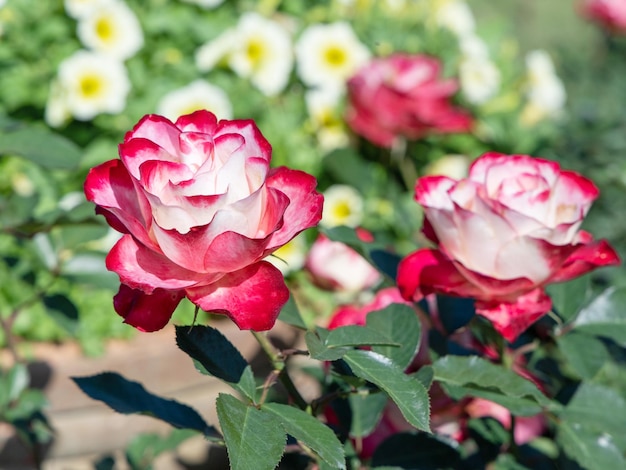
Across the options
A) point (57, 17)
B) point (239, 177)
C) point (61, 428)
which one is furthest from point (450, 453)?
point (57, 17)

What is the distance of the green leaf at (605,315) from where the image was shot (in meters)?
0.78

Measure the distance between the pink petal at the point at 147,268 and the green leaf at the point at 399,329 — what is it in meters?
0.18

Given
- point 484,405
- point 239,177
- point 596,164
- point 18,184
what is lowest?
point 18,184

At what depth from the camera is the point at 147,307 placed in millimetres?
549

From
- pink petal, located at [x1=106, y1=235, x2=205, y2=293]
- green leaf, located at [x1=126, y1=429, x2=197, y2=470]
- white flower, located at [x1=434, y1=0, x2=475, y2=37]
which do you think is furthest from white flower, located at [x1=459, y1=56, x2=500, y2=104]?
pink petal, located at [x1=106, y1=235, x2=205, y2=293]

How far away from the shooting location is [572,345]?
76 cm

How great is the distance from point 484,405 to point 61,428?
0.99 metres

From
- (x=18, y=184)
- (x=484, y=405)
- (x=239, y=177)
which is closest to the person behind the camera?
(x=239, y=177)

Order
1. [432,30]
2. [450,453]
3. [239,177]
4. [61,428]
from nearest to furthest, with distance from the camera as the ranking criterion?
[239,177]
[450,453]
[61,428]
[432,30]

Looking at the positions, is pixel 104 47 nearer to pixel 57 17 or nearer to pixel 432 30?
pixel 57 17

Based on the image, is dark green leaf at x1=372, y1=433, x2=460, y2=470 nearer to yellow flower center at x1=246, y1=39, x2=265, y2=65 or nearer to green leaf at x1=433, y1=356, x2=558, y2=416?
green leaf at x1=433, y1=356, x2=558, y2=416

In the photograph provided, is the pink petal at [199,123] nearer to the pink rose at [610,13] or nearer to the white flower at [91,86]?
the white flower at [91,86]

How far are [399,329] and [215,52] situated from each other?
1.54 meters

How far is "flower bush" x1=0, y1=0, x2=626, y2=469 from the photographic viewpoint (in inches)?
21.6
